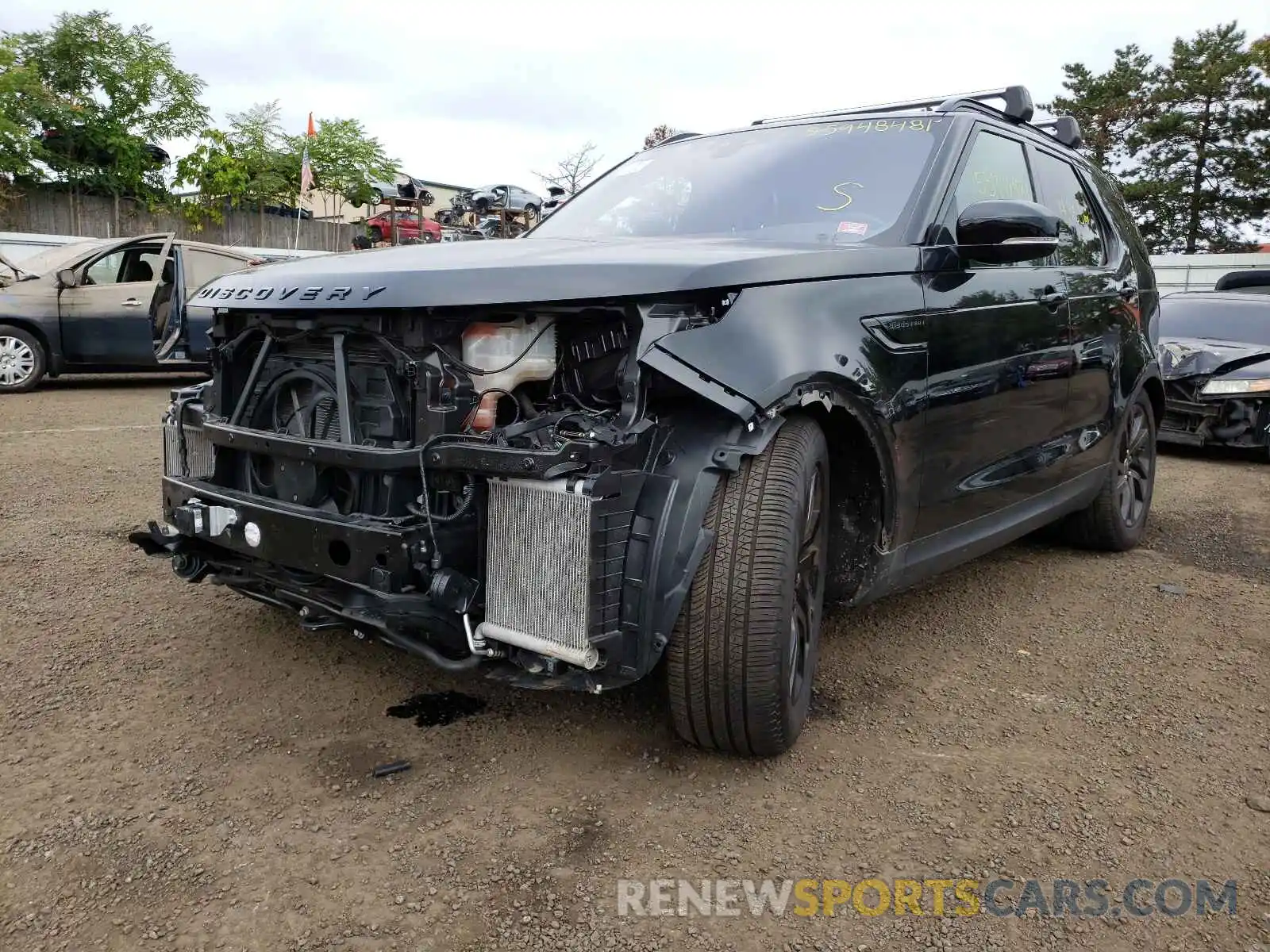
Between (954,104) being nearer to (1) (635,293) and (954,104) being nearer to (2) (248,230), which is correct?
(1) (635,293)

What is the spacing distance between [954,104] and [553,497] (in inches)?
90.4

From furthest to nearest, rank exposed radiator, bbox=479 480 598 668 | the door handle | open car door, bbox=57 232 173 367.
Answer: open car door, bbox=57 232 173 367
the door handle
exposed radiator, bbox=479 480 598 668

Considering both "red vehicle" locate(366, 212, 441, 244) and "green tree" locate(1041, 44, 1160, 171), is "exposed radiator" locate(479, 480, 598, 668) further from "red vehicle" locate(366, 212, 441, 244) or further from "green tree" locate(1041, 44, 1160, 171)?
"green tree" locate(1041, 44, 1160, 171)

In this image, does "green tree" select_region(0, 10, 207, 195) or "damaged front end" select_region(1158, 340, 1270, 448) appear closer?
"damaged front end" select_region(1158, 340, 1270, 448)

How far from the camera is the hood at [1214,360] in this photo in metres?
7.68

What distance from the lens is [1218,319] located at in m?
8.71

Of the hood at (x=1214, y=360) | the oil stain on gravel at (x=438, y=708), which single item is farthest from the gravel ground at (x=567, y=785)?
the hood at (x=1214, y=360)

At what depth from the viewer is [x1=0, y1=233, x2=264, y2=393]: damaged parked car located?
30.8 ft

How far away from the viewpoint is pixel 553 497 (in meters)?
2.25

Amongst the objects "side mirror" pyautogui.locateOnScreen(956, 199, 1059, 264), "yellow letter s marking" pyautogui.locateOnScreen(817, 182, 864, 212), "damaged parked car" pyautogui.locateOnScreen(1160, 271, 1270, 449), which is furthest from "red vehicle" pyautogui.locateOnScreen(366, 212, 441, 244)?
"side mirror" pyautogui.locateOnScreen(956, 199, 1059, 264)

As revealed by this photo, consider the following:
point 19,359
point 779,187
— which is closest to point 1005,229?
point 779,187

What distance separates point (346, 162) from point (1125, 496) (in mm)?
24216

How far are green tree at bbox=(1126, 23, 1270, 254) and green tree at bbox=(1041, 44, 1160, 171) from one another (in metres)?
0.41

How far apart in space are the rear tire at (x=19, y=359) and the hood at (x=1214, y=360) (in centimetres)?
983
